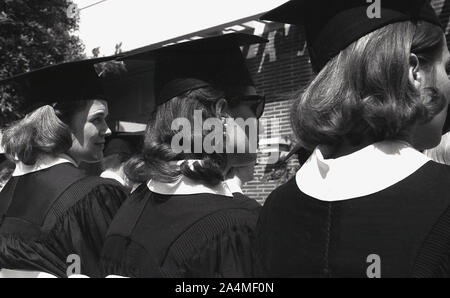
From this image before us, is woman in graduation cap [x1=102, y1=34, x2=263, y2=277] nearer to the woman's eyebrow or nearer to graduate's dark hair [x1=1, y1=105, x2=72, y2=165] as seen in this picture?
graduate's dark hair [x1=1, y1=105, x2=72, y2=165]

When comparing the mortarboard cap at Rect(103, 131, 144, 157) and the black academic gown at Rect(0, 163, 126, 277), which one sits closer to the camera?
the black academic gown at Rect(0, 163, 126, 277)

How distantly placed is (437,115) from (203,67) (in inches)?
44.3

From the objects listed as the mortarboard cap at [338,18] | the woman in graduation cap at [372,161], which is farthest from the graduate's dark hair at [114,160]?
the woman in graduation cap at [372,161]

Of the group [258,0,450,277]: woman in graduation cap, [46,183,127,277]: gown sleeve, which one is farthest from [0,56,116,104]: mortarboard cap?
[258,0,450,277]: woman in graduation cap

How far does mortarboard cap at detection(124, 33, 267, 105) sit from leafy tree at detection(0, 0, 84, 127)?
231 inches

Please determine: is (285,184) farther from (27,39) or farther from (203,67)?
(27,39)

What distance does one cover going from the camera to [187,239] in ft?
6.42

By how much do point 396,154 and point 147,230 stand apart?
3.29 feet

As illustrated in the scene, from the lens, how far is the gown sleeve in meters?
2.72

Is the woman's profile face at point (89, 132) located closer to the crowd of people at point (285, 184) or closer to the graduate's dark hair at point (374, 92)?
the crowd of people at point (285, 184)

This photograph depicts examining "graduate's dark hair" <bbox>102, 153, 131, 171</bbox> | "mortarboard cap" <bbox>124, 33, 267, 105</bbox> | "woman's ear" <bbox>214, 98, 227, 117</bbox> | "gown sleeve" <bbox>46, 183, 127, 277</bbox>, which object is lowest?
"gown sleeve" <bbox>46, 183, 127, 277</bbox>

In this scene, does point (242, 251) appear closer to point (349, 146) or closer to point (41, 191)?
point (349, 146)
